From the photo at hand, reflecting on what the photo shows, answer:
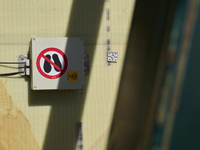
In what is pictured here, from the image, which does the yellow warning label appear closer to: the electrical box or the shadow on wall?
the electrical box

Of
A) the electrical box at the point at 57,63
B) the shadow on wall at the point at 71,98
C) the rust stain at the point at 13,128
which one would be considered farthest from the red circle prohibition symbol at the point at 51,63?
the rust stain at the point at 13,128

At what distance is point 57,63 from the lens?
2.21 meters

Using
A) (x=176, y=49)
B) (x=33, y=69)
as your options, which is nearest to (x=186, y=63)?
(x=176, y=49)

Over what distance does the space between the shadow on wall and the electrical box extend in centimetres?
11

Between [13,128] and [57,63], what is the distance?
583 millimetres

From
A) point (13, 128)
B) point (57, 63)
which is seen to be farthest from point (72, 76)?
point (13, 128)

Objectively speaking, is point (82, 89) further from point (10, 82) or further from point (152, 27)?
point (152, 27)

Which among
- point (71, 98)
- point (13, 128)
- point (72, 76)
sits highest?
point (72, 76)

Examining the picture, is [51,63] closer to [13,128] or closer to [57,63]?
[57,63]

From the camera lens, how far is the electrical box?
2184 millimetres

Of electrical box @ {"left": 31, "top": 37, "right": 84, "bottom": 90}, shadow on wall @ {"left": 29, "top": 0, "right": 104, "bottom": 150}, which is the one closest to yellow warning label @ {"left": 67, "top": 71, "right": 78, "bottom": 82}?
electrical box @ {"left": 31, "top": 37, "right": 84, "bottom": 90}

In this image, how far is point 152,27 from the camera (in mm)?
372

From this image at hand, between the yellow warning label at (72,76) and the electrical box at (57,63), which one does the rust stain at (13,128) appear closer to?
the electrical box at (57,63)

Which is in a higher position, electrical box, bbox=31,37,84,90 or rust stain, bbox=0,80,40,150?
electrical box, bbox=31,37,84,90
